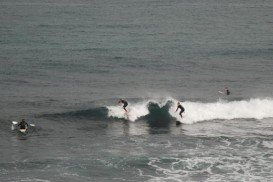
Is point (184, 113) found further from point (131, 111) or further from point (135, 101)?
point (135, 101)

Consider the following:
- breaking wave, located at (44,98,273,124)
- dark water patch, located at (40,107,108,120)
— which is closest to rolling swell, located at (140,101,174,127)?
breaking wave, located at (44,98,273,124)

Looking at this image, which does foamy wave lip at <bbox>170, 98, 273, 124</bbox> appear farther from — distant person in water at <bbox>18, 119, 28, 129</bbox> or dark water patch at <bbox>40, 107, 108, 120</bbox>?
distant person in water at <bbox>18, 119, 28, 129</bbox>

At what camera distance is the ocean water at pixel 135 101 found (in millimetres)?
37531

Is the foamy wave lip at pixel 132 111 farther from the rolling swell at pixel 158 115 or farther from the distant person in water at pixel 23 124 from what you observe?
the distant person in water at pixel 23 124

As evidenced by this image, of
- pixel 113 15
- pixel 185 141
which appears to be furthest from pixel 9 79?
pixel 113 15

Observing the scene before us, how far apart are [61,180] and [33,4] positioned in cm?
13282

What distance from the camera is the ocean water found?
37531 mm

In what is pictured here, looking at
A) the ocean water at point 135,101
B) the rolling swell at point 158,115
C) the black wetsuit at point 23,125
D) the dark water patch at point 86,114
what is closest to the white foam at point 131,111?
the ocean water at point 135,101

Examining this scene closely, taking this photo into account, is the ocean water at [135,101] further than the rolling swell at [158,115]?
No

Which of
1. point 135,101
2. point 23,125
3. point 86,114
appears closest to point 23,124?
point 23,125

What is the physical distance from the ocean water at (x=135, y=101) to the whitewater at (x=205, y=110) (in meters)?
0.11

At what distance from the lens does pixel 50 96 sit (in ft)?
185

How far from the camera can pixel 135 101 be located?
56219 millimetres

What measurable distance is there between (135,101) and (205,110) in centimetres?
738
